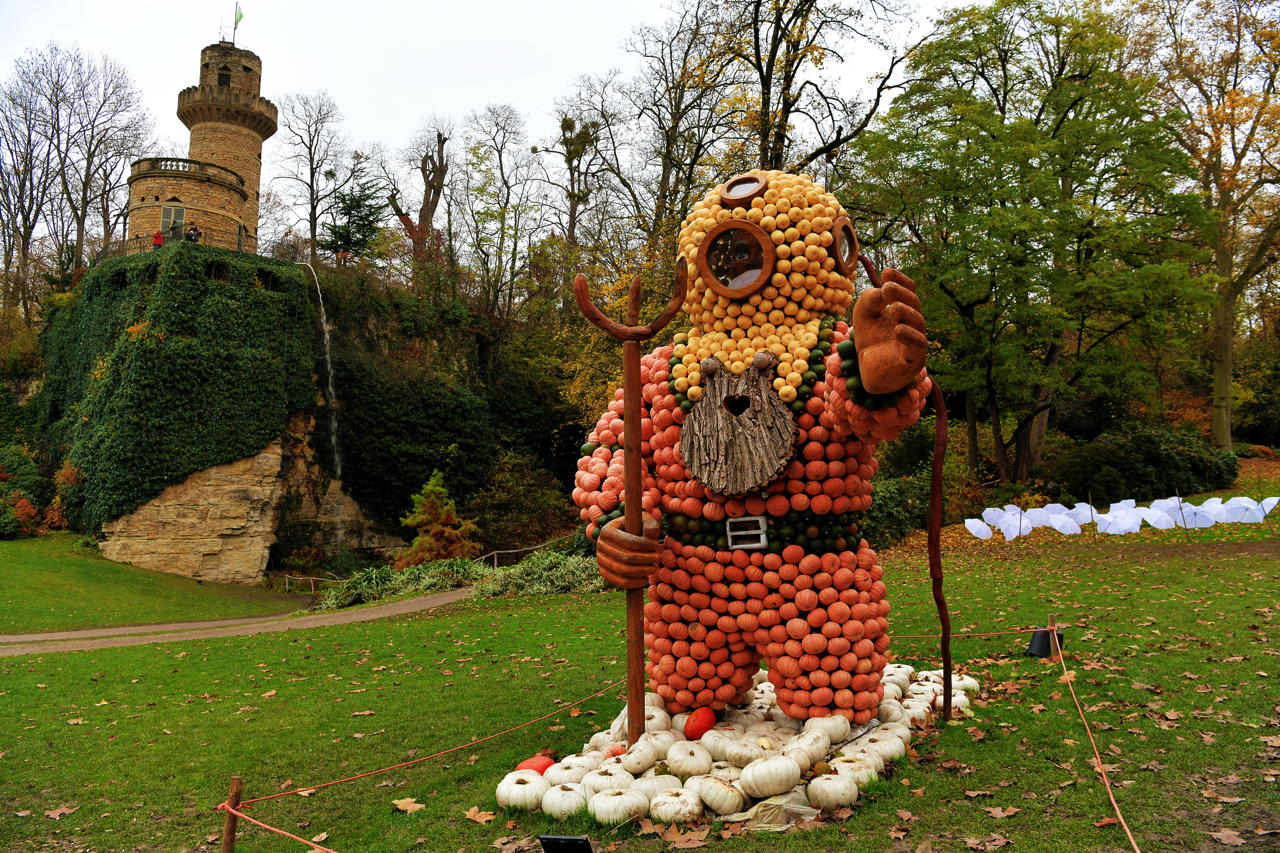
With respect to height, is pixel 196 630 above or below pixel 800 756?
below

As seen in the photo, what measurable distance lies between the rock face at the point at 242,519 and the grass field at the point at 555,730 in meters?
9.54

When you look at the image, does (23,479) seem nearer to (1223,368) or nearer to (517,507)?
(517,507)

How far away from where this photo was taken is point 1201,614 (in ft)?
25.5

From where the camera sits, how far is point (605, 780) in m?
4.17

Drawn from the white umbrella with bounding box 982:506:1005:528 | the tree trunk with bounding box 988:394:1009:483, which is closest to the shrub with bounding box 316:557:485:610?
the white umbrella with bounding box 982:506:1005:528

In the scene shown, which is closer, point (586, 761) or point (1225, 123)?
point (586, 761)

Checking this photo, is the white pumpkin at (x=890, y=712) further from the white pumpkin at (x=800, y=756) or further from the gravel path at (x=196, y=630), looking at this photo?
the gravel path at (x=196, y=630)

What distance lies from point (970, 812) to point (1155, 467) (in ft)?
60.0

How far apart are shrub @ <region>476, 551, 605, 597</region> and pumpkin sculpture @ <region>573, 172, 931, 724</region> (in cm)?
972

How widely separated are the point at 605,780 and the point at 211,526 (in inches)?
738

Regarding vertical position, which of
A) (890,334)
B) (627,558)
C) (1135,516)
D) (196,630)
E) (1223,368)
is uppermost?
(1223,368)

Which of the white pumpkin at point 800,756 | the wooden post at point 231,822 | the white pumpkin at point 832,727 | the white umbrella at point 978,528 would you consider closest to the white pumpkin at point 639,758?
the white pumpkin at point 800,756

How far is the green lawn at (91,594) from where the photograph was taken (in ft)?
46.4

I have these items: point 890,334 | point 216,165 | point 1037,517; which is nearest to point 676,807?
point 890,334
